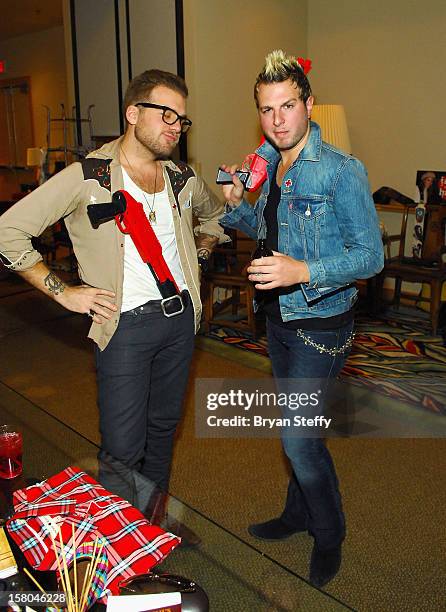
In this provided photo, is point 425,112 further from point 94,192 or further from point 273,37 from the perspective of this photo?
point 94,192

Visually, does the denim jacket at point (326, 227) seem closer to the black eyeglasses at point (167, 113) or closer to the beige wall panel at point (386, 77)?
the black eyeglasses at point (167, 113)

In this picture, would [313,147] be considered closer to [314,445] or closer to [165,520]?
[314,445]

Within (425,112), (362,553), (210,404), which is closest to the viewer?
(362,553)

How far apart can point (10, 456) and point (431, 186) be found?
4.08 m

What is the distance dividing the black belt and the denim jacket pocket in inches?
15.0

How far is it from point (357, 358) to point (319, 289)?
2338 millimetres

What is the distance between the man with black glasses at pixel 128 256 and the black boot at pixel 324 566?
0.62 m

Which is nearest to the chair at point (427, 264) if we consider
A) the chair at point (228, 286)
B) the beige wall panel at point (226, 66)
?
the chair at point (228, 286)

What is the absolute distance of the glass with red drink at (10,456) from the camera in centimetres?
173

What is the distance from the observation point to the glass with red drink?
1.73 meters

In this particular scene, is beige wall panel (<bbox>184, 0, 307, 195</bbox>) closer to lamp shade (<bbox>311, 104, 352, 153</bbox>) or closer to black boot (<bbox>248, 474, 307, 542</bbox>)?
lamp shade (<bbox>311, 104, 352, 153</bbox>)

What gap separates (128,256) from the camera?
1.81 meters

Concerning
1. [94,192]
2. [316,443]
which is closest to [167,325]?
[94,192]

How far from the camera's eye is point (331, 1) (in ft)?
17.4
